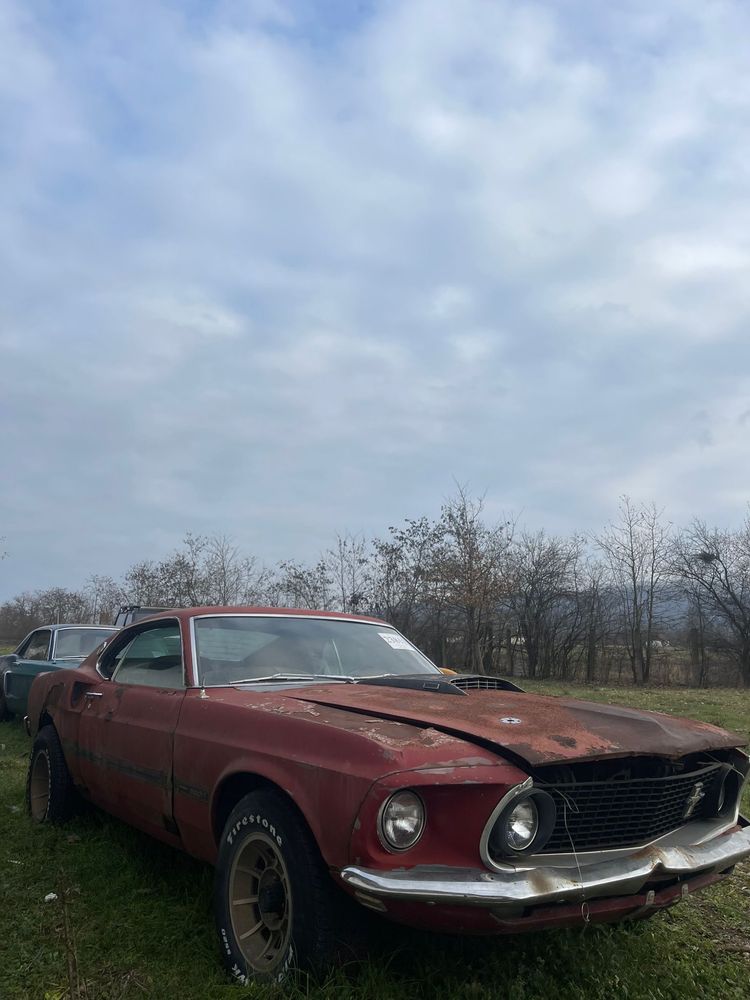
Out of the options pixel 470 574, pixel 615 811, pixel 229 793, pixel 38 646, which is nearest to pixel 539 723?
pixel 615 811

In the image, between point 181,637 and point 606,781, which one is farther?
point 181,637

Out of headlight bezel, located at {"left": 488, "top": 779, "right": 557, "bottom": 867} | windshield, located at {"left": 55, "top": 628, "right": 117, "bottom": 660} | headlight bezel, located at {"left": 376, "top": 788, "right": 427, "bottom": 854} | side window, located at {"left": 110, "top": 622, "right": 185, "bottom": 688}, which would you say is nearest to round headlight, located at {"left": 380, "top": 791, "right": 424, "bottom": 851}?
headlight bezel, located at {"left": 376, "top": 788, "right": 427, "bottom": 854}

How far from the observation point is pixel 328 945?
8.17 ft

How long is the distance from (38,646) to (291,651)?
21.6ft

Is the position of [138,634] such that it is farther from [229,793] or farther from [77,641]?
[77,641]

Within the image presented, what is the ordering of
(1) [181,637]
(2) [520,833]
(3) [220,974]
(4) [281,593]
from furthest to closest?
(4) [281,593] → (1) [181,637] → (3) [220,974] → (2) [520,833]

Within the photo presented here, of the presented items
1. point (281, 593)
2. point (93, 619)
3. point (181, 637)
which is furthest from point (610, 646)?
point (181, 637)

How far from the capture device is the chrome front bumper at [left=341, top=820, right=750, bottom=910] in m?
2.26

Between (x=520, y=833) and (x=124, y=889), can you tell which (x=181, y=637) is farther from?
(x=520, y=833)

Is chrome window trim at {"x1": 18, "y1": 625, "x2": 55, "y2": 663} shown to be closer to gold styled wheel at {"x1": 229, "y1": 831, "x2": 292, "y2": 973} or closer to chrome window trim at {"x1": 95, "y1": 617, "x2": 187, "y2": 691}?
chrome window trim at {"x1": 95, "y1": 617, "x2": 187, "y2": 691}

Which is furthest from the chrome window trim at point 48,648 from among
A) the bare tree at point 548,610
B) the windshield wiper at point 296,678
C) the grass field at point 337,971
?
the bare tree at point 548,610

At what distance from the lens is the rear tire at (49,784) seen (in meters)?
4.79

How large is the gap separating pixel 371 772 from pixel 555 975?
1.25m

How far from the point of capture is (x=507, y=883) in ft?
7.59
